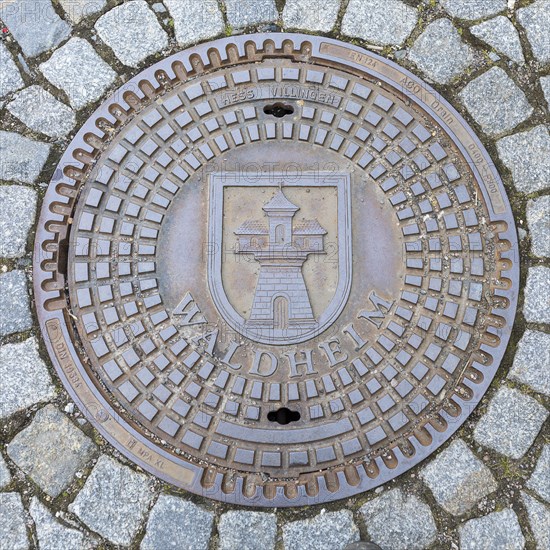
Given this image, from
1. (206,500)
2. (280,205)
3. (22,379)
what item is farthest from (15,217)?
(206,500)

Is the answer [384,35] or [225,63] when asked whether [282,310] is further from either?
[384,35]

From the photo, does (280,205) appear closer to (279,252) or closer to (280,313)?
(279,252)

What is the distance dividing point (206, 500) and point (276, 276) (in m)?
1.20

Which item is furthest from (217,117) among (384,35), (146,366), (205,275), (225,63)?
(146,366)

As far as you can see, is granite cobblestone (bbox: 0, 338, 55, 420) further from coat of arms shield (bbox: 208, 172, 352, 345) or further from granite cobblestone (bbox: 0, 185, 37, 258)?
coat of arms shield (bbox: 208, 172, 352, 345)

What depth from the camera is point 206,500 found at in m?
2.67

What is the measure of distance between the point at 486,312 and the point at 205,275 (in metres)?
1.52

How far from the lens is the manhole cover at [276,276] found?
8.86 ft

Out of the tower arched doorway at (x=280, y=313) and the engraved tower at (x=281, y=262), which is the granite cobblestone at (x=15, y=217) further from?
the tower arched doorway at (x=280, y=313)

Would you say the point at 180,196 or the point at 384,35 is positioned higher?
the point at 384,35

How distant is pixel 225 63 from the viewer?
3.05 meters

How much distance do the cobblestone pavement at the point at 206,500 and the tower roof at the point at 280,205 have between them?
3.48ft

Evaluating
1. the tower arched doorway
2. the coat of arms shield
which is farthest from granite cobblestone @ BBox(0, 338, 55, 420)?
the tower arched doorway

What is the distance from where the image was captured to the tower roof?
2.82 m
